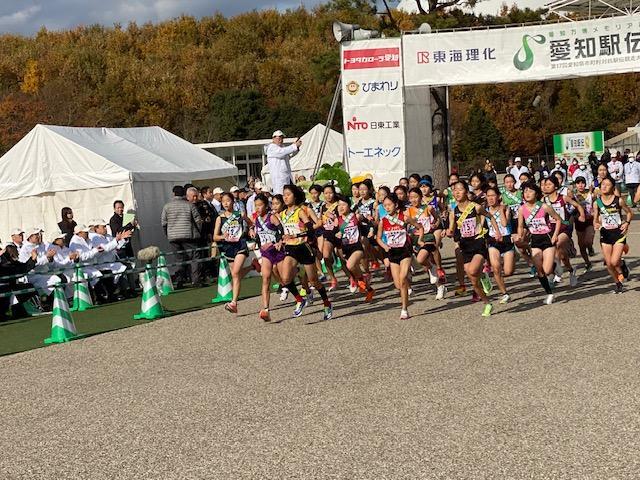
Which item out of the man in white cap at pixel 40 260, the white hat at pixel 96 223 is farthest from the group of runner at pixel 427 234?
the white hat at pixel 96 223

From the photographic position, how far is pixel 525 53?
26109 millimetres

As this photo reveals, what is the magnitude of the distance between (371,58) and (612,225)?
14503 mm

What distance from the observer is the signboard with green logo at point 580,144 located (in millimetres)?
54469

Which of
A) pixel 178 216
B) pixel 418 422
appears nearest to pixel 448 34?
pixel 178 216

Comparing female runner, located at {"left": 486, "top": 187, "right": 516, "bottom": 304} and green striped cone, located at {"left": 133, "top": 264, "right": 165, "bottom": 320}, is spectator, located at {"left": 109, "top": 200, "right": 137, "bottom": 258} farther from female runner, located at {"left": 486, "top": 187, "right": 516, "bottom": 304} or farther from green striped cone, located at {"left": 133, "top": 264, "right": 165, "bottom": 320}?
female runner, located at {"left": 486, "top": 187, "right": 516, "bottom": 304}

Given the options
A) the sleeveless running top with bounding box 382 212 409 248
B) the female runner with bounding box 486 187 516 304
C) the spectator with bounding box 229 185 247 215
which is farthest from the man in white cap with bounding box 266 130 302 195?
the female runner with bounding box 486 187 516 304

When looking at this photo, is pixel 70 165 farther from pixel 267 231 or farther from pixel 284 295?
pixel 267 231

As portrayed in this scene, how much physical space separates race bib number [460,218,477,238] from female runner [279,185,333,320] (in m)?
1.96

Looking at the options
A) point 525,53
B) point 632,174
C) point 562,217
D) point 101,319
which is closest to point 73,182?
point 101,319

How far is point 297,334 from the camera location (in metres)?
12.0

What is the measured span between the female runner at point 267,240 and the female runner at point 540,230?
11.3 feet

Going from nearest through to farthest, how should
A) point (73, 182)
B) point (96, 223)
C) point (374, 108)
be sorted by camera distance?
point (96, 223)
point (73, 182)
point (374, 108)

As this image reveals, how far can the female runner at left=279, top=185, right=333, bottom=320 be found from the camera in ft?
43.3

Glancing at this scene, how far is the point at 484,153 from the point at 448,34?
138 ft
